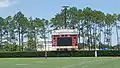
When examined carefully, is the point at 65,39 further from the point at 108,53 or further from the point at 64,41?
the point at 108,53

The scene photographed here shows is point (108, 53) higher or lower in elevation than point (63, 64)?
higher

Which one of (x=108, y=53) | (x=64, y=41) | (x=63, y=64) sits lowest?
(x=63, y=64)

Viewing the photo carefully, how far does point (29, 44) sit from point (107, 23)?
76.5 ft

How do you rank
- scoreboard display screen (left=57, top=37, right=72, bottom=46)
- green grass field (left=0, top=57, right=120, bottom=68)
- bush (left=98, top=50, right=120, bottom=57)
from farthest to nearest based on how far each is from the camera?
scoreboard display screen (left=57, top=37, right=72, bottom=46)
bush (left=98, top=50, right=120, bottom=57)
green grass field (left=0, top=57, right=120, bottom=68)

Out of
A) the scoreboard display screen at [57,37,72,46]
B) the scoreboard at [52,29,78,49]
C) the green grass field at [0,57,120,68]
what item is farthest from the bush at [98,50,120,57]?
the green grass field at [0,57,120,68]

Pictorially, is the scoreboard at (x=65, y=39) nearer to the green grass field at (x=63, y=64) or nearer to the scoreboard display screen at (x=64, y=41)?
the scoreboard display screen at (x=64, y=41)

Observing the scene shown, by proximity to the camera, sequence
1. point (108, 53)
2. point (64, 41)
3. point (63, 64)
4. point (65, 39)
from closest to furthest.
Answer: point (63, 64), point (108, 53), point (64, 41), point (65, 39)

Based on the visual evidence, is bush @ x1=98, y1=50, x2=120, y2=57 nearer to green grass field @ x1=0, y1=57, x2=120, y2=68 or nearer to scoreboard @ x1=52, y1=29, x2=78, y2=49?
scoreboard @ x1=52, y1=29, x2=78, y2=49

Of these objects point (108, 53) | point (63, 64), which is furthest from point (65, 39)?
point (63, 64)

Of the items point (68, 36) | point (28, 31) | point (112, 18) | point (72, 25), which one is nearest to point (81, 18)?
point (72, 25)

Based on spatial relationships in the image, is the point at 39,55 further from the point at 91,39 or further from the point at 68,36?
the point at 91,39

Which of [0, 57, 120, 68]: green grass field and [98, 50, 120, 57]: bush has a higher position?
[98, 50, 120, 57]: bush

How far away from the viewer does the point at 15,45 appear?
11344 centimetres

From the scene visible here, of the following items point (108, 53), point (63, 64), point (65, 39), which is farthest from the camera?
point (65, 39)
